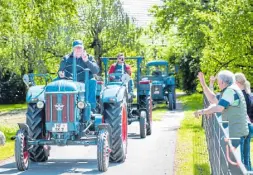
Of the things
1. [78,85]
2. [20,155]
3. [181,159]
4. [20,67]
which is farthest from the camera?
[20,67]

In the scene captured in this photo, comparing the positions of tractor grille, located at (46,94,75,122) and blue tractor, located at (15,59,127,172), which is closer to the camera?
blue tractor, located at (15,59,127,172)

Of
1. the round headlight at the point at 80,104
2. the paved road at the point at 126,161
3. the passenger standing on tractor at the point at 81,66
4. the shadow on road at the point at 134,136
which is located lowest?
the shadow on road at the point at 134,136

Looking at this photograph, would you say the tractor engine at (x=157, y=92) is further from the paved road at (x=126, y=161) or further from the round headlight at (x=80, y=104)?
the round headlight at (x=80, y=104)

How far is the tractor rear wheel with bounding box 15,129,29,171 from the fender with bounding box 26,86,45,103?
850 millimetres

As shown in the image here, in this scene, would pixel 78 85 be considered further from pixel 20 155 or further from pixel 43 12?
pixel 43 12

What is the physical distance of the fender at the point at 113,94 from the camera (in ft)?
42.6

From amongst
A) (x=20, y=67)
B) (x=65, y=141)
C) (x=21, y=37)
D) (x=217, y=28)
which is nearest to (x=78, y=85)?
(x=65, y=141)

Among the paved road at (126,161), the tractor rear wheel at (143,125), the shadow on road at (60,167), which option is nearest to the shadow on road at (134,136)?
the paved road at (126,161)

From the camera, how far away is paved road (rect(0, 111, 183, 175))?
11.8 m

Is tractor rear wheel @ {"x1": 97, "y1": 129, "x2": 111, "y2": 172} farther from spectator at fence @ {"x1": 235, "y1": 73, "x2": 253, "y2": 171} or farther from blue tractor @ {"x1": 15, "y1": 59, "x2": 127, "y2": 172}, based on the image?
spectator at fence @ {"x1": 235, "y1": 73, "x2": 253, "y2": 171}

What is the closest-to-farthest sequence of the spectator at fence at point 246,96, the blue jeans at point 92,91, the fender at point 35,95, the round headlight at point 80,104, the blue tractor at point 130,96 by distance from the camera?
the spectator at fence at point 246,96, the round headlight at point 80,104, the fender at point 35,95, the blue jeans at point 92,91, the blue tractor at point 130,96

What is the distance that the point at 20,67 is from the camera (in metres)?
37.5

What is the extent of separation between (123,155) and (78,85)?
168 cm

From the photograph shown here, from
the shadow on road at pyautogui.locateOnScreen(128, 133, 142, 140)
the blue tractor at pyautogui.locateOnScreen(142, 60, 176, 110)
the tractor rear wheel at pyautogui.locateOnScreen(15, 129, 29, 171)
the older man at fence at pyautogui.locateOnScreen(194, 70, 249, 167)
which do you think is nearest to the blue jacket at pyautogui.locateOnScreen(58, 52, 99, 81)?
the tractor rear wheel at pyautogui.locateOnScreen(15, 129, 29, 171)
